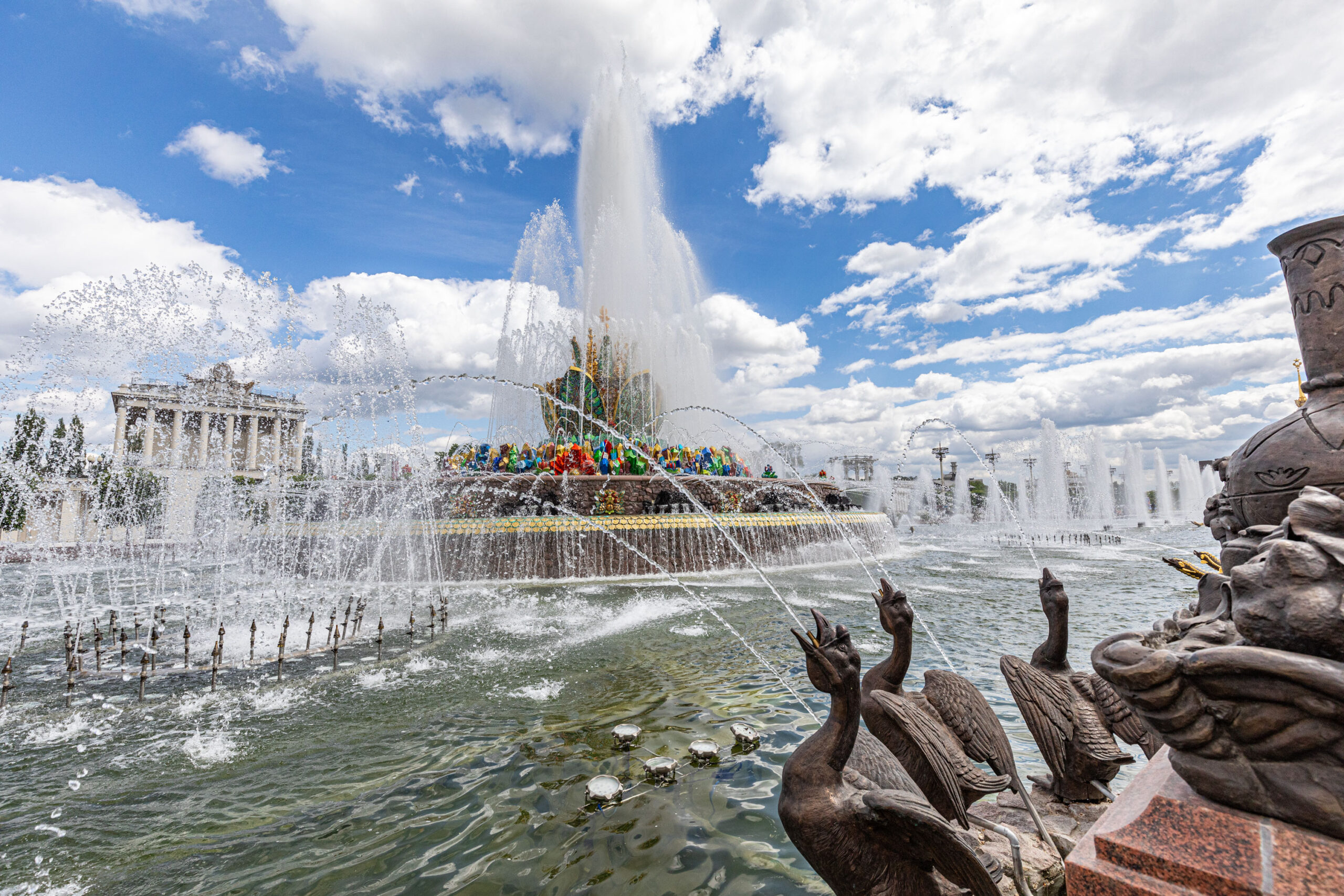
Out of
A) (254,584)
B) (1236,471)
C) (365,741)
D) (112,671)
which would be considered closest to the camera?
(1236,471)

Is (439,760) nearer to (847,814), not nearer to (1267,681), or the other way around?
(847,814)

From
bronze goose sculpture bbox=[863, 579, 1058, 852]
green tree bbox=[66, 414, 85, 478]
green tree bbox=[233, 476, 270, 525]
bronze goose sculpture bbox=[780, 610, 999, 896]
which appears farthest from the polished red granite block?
green tree bbox=[233, 476, 270, 525]

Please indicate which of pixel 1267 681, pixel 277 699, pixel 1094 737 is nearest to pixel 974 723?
pixel 1094 737

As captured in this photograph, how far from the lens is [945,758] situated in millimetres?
3262

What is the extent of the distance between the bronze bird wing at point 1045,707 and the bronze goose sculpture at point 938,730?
0.28 meters

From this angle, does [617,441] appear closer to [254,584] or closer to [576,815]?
[254,584]

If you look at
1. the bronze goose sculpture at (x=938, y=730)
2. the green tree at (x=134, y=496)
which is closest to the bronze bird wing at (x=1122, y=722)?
the bronze goose sculpture at (x=938, y=730)

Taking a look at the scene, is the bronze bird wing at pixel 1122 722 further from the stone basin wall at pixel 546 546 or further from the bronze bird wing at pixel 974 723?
the stone basin wall at pixel 546 546

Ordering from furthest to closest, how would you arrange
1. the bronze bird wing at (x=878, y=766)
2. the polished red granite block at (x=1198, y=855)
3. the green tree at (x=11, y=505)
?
the green tree at (x=11, y=505) → the bronze bird wing at (x=878, y=766) → the polished red granite block at (x=1198, y=855)

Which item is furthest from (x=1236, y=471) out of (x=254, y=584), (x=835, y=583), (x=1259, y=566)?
(x=254, y=584)

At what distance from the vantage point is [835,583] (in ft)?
52.7

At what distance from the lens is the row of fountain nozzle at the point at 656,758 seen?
15.0 ft

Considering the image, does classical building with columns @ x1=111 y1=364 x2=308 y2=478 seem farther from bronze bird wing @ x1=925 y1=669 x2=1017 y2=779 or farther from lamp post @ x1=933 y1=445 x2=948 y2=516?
lamp post @ x1=933 y1=445 x2=948 y2=516

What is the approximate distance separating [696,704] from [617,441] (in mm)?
13257
